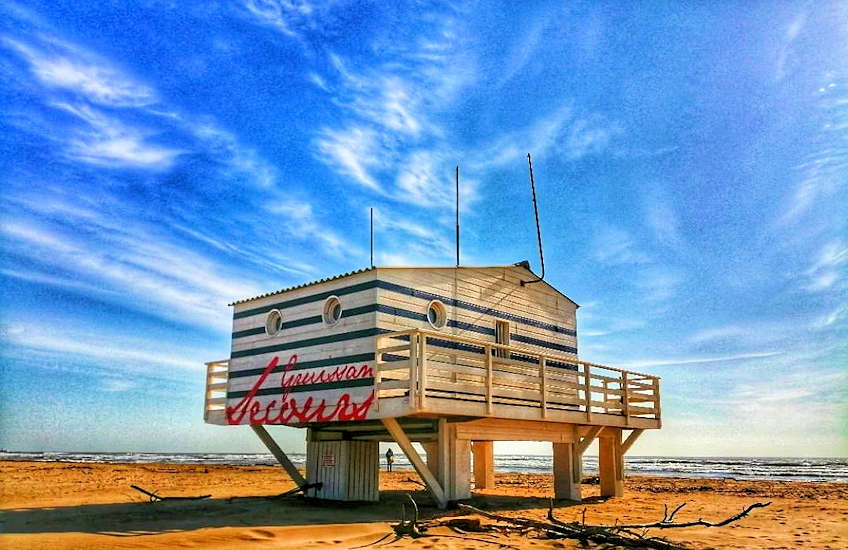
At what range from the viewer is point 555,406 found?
1577 centimetres

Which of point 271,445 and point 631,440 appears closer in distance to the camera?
point 271,445

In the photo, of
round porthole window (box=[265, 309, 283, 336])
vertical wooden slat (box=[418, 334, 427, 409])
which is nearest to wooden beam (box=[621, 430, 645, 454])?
vertical wooden slat (box=[418, 334, 427, 409])

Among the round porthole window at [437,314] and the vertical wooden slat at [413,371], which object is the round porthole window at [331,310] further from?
the vertical wooden slat at [413,371]

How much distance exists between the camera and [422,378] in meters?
11.5

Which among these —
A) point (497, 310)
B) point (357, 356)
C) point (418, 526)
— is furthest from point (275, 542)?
point (497, 310)

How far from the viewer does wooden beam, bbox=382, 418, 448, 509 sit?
39.9ft

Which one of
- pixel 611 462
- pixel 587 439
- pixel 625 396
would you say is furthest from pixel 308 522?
pixel 611 462

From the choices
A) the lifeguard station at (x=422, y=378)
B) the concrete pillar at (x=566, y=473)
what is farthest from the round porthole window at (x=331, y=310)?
the concrete pillar at (x=566, y=473)

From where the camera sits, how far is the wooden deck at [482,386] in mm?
11680

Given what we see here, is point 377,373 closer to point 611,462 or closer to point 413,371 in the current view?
point 413,371

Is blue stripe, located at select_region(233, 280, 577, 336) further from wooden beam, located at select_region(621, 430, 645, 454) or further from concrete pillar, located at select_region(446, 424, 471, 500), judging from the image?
wooden beam, located at select_region(621, 430, 645, 454)

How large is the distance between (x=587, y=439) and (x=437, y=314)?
17.2 feet

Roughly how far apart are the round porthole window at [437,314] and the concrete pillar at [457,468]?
201 cm

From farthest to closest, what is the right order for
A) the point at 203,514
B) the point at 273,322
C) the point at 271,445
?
the point at 271,445 < the point at 273,322 < the point at 203,514
